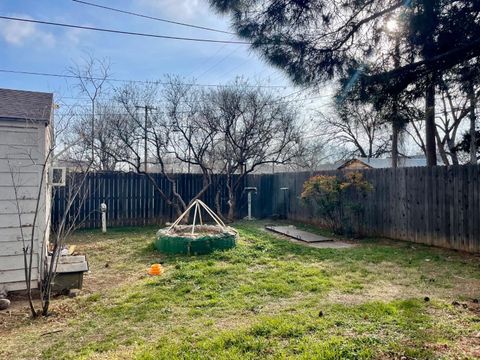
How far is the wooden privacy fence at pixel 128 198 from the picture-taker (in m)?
9.55

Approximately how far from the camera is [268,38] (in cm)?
333

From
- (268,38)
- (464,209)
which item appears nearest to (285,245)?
(464,209)

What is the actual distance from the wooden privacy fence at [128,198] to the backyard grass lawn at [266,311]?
431 centimetres

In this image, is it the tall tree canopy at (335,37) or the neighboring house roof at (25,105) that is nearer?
the tall tree canopy at (335,37)

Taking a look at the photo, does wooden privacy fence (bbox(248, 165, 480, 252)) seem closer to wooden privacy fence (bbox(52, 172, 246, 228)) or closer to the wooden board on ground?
the wooden board on ground

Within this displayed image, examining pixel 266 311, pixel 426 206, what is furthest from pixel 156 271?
pixel 426 206

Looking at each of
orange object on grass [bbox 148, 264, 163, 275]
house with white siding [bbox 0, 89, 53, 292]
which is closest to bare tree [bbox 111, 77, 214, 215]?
orange object on grass [bbox 148, 264, 163, 275]

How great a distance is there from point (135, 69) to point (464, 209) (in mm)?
8538

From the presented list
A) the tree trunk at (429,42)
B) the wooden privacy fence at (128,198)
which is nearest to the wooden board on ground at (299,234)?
the wooden privacy fence at (128,198)

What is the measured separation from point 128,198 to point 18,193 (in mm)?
5911

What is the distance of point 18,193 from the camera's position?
4.16 meters

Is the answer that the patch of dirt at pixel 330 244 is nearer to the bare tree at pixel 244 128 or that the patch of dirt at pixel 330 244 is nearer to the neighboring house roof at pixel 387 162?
the bare tree at pixel 244 128

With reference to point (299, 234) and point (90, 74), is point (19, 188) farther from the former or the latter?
point (299, 234)

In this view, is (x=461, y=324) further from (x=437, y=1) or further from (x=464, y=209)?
(x=464, y=209)
